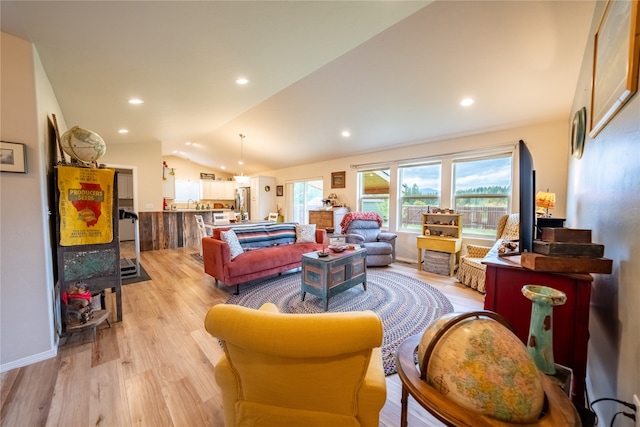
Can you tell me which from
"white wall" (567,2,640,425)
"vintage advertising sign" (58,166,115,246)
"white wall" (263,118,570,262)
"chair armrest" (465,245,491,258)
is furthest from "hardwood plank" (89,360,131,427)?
"white wall" (263,118,570,262)

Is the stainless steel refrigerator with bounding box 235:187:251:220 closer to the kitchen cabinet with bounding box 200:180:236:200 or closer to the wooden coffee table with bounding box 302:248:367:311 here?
the kitchen cabinet with bounding box 200:180:236:200

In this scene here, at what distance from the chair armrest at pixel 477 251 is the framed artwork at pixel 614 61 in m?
2.42

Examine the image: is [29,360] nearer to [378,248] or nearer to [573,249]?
[573,249]

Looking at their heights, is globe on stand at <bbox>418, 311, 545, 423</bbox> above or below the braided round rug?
above

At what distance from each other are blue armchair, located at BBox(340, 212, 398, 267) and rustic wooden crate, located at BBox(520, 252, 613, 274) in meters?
3.09

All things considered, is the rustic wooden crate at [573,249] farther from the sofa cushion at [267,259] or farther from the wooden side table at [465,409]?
the sofa cushion at [267,259]

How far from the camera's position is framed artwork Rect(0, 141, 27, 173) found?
168 cm

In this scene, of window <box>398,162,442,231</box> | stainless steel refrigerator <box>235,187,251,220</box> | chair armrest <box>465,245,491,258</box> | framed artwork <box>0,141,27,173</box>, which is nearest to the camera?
framed artwork <box>0,141,27,173</box>

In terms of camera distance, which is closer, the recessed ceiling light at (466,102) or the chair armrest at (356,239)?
the recessed ceiling light at (466,102)

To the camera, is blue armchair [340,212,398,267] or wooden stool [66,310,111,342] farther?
blue armchair [340,212,398,267]

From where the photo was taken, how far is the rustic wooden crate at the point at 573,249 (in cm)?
108

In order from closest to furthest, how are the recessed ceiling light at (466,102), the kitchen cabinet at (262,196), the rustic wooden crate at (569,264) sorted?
1. the rustic wooden crate at (569,264)
2. the recessed ceiling light at (466,102)
3. the kitchen cabinet at (262,196)

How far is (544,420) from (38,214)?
9.84ft

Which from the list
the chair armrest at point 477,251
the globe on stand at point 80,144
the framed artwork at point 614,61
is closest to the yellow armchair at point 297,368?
the framed artwork at point 614,61
